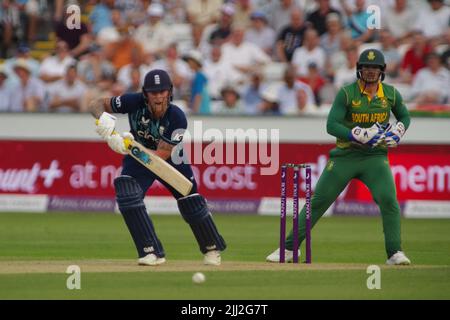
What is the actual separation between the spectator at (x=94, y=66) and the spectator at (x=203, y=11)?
1917 mm

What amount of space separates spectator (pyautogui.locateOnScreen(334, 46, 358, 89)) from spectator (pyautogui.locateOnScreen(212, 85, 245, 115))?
1.70 m

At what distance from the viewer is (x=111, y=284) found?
30.6 ft

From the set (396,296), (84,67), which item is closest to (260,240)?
(396,296)

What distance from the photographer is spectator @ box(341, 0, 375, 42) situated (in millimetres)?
19828

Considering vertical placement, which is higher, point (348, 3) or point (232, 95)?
point (348, 3)

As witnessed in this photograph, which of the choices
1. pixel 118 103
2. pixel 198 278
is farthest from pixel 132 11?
pixel 198 278

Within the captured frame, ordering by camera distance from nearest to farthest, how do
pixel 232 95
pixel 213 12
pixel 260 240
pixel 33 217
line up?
pixel 260 240, pixel 33 217, pixel 232 95, pixel 213 12

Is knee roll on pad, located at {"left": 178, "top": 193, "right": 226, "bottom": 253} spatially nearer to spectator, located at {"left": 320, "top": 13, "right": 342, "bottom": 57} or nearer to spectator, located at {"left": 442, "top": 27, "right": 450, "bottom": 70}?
spectator, located at {"left": 442, "top": 27, "right": 450, "bottom": 70}

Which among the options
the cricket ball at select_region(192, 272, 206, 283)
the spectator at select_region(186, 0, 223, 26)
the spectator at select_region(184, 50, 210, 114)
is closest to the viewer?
the cricket ball at select_region(192, 272, 206, 283)

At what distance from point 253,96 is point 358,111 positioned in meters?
8.38

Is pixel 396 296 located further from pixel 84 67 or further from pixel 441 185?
pixel 84 67

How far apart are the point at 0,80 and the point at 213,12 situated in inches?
165

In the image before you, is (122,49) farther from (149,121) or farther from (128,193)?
(128,193)

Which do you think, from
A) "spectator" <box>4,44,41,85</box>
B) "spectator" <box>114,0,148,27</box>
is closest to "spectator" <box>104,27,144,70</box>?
"spectator" <box>114,0,148,27</box>
